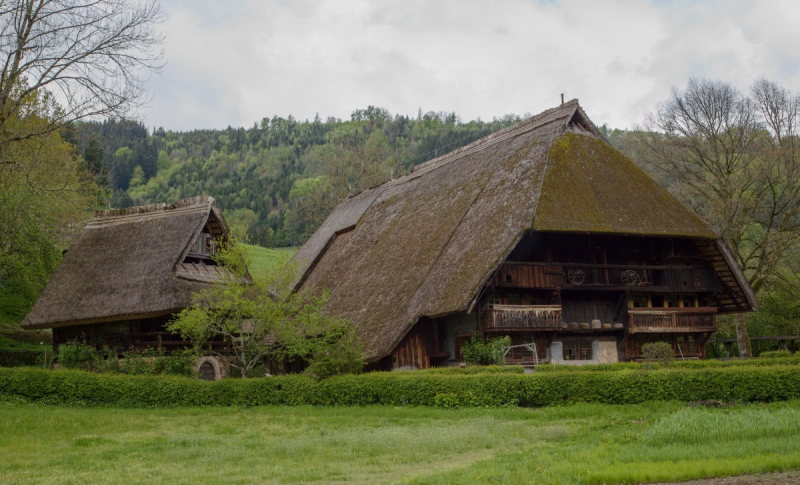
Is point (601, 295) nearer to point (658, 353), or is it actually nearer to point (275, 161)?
point (658, 353)

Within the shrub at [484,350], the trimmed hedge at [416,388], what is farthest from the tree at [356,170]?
the trimmed hedge at [416,388]

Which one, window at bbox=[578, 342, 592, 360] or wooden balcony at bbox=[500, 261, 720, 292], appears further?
window at bbox=[578, 342, 592, 360]

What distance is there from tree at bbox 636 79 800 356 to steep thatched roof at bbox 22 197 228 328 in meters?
23.6

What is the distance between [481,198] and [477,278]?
22.3 feet

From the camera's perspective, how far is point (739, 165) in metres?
41.0

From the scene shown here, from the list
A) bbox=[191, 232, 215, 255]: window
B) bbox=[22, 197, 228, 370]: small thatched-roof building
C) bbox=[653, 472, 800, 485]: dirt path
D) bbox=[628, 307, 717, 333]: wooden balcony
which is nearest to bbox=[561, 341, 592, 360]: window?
bbox=[628, 307, 717, 333]: wooden balcony

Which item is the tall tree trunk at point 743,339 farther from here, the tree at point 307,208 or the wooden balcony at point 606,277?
the tree at point 307,208

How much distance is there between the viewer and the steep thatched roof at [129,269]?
1262 inches

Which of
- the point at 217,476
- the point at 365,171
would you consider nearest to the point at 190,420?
the point at 217,476

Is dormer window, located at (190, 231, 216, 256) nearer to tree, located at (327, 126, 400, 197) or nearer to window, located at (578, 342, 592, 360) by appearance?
window, located at (578, 342, 592, 360)

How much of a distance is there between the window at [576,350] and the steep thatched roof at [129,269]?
1517cm

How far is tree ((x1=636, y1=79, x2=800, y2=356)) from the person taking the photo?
123 ft

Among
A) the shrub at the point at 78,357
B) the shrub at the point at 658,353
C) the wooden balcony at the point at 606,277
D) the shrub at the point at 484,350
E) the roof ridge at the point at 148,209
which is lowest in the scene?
the shrub at the point at 658,353

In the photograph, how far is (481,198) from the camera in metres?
33.1
